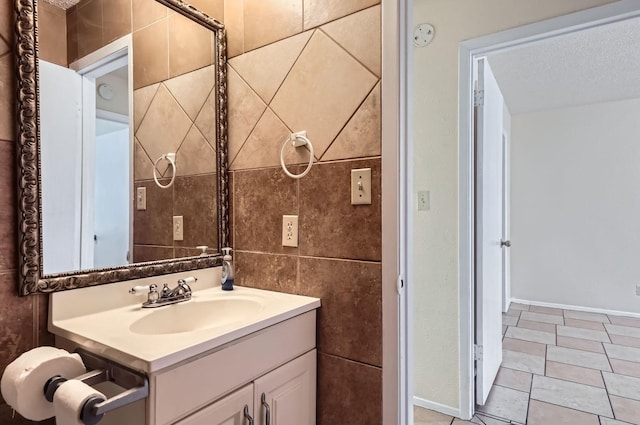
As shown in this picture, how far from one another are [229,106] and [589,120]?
435cm

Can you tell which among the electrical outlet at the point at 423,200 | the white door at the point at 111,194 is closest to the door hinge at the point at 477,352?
the electrical outlet at the point at 423,200

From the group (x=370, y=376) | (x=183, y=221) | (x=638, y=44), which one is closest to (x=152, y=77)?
(x=183, y=221)

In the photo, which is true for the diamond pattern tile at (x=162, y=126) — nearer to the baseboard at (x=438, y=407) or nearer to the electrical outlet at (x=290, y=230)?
the electrical outlet at (x=290, y=230)

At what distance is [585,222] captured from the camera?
13.3 ft

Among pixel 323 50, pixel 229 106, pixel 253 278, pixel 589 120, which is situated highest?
pixel 589 120

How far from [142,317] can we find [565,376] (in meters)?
2.75

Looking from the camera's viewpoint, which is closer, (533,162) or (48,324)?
(48,324)

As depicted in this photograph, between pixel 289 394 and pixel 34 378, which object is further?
pixel 289 394

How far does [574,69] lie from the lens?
2.93 m

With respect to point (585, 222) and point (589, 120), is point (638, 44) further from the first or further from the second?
point (585, 222)

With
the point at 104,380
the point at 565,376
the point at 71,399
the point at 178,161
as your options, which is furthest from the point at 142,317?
the point at 565,376

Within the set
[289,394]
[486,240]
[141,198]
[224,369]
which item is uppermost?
[141,198]

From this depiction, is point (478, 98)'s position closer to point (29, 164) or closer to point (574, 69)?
point (574, 69)

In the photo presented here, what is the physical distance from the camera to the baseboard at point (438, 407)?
6.41 feet
